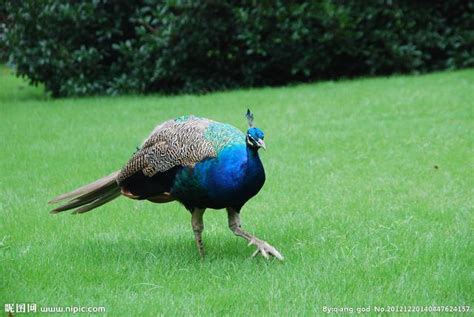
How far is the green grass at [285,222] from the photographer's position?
487cm

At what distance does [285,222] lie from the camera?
6.47 m

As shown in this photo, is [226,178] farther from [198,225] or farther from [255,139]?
[198,225]

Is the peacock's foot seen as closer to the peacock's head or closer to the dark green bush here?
the peacock's head

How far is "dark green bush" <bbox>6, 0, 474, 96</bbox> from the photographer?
14.2 meters

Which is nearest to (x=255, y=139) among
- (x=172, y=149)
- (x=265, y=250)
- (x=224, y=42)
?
(x=172, y=149)

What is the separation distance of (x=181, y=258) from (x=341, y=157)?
11.2 feet

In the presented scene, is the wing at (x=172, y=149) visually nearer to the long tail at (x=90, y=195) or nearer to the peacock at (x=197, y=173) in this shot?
the peacock at (x=197, y=173)

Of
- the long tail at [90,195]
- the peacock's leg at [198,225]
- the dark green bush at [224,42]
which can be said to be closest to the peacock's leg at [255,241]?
the peacock's leg at [198,225]

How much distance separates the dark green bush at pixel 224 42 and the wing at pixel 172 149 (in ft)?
27.7

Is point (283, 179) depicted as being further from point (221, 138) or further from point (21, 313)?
point (21, 313)

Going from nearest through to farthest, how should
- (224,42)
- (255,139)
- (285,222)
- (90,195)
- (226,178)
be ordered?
(255,139) < (226,178) < (90,195) < (285,222) < (224,42)

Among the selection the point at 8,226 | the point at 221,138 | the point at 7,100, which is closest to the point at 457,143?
the point at 221,138

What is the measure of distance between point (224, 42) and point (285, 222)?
886 centimetres

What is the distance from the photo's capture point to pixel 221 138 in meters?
5.47
